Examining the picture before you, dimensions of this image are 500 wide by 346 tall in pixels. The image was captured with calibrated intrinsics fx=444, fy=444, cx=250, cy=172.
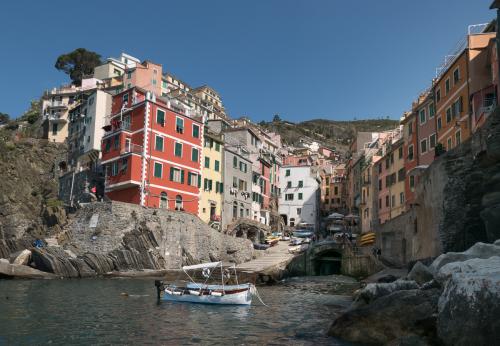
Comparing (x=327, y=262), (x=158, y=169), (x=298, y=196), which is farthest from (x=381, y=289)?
(x=298, y=196)

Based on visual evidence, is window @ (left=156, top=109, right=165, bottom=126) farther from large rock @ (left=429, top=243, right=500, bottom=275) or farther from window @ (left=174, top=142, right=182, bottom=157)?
large rock @ (left=429, top=243, right=500, bottom=275)

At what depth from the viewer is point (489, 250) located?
62.3 ft

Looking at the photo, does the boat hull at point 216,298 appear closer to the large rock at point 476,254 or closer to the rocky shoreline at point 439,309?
the rocky shoreline at point 439,309

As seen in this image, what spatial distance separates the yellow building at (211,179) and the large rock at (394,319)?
48.0 m

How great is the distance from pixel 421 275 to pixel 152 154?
139ft

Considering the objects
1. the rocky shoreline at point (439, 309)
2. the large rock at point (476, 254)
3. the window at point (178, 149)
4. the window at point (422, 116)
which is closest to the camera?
the rocky shoreline at point (439, 309)

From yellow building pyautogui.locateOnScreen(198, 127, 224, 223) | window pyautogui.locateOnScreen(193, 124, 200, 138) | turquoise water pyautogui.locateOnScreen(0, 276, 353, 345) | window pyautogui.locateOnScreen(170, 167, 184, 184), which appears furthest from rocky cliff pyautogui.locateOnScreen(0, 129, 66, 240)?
turquoise water pyautogui.locateOnScreen(0, 276, 353, 345)

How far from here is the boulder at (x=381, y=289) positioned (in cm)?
2081

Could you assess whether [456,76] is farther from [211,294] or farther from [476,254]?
[211,294]

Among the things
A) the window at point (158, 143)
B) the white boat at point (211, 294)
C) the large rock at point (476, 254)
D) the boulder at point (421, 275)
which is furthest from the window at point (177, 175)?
the large rock at point (476, 254)

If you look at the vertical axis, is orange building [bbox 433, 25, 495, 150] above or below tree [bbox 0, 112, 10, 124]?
below

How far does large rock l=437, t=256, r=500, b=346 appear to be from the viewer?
11.2 metres

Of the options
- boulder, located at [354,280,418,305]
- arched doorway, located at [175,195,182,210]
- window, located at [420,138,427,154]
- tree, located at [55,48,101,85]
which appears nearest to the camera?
boulder, located at [354,280,418,305]

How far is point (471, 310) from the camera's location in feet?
39.2
